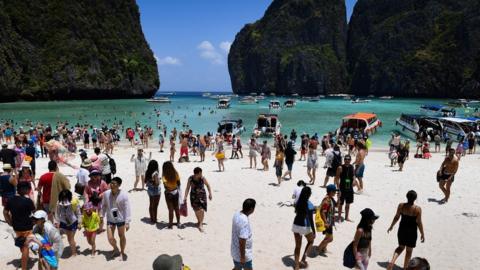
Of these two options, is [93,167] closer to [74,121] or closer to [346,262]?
[346,262]

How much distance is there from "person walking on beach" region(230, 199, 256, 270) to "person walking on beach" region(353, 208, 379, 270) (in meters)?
1.64

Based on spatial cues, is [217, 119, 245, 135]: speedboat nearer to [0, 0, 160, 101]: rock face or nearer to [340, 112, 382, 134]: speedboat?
[340, 112, 382, 134]: speedboat

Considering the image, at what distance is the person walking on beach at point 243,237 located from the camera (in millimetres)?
5734

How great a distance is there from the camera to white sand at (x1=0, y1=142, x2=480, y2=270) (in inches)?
305

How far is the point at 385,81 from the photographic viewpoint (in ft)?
563

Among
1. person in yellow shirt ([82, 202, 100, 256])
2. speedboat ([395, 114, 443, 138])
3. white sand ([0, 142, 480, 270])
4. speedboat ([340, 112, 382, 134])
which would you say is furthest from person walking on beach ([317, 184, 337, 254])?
speedboat ([395, 114, 443, 138])

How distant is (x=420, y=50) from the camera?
168 meters

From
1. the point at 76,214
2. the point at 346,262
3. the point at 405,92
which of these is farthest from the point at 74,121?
the point at 405,92

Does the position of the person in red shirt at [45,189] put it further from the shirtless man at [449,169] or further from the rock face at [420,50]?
the rock face at [420,50]

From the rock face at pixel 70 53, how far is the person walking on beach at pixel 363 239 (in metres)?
93.1

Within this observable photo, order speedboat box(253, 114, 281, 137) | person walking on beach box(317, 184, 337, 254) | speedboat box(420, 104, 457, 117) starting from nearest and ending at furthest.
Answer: person walking on beach box(317, 184, 337, 254), speedboat box(253, 114, 281, 137), speedboat box(420, 104, 457, 117)

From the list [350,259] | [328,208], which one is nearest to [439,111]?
[328,208]

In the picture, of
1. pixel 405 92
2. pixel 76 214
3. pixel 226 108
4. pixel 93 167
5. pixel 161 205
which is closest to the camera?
pixel 76 214

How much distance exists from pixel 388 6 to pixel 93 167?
687 ft
